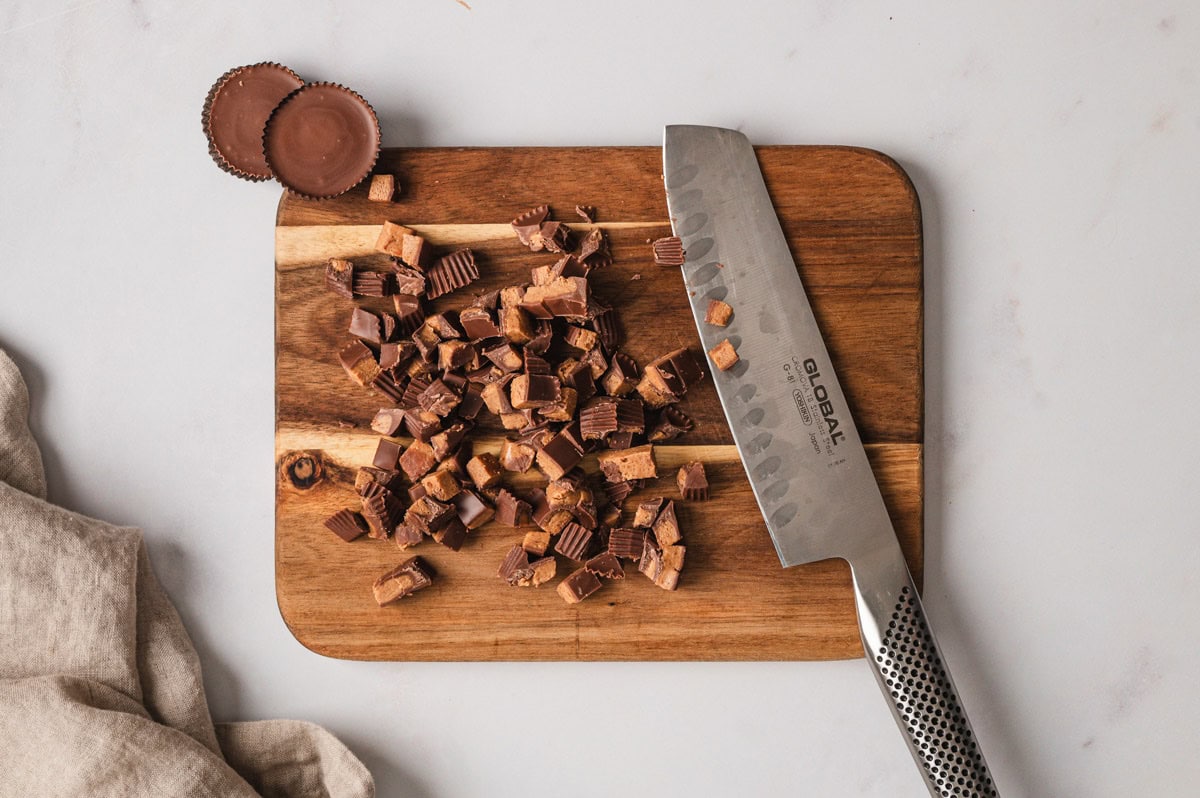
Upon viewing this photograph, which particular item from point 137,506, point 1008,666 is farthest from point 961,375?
point 137,506

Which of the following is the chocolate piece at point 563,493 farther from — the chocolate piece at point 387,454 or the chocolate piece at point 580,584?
the chocolate piece at point 387,454

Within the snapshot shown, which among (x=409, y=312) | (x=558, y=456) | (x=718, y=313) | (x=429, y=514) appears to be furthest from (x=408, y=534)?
(x=718, y=313)

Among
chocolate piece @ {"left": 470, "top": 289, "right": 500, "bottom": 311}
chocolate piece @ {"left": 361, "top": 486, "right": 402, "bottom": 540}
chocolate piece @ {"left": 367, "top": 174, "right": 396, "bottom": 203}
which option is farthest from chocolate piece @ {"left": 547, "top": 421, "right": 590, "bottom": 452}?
chocolate piece @ {"left": 367, "top": 174, "right": 396, "bottom": 203}

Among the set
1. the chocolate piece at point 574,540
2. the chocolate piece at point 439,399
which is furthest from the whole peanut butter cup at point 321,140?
the chocolate piece at point 574,540

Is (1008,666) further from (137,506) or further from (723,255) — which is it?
(137,506)

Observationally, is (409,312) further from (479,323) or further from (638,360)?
(638,360)
